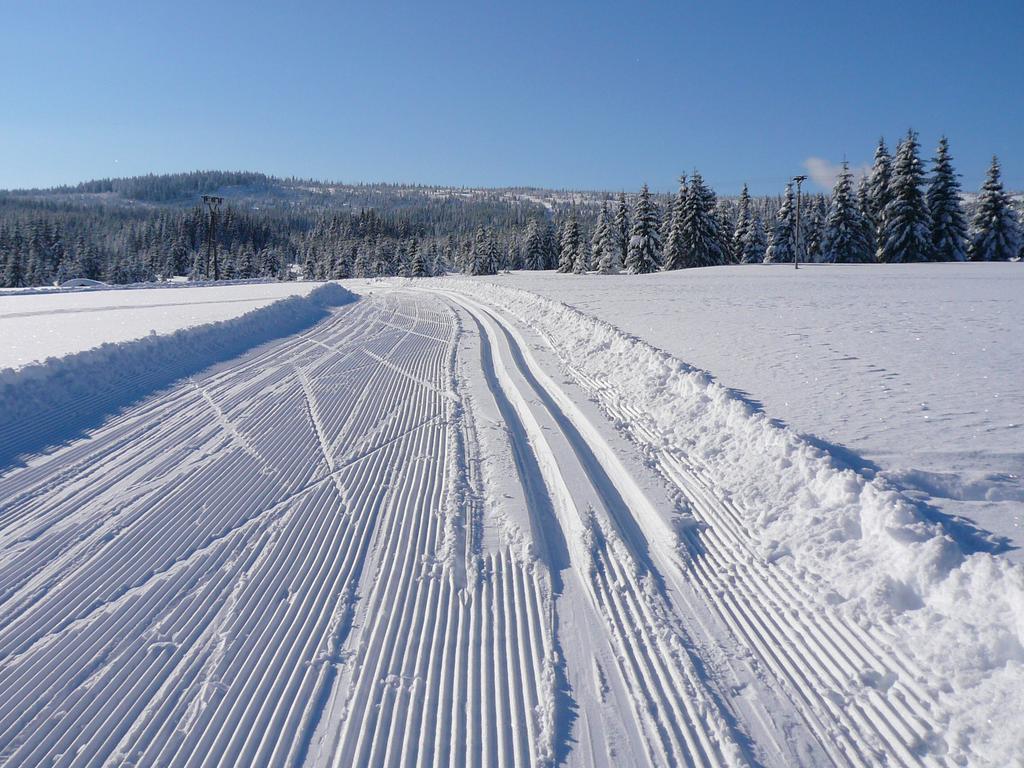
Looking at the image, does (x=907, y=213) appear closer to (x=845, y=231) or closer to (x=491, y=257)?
(x=845, y=231)

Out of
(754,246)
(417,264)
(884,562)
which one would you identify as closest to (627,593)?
(884,562)

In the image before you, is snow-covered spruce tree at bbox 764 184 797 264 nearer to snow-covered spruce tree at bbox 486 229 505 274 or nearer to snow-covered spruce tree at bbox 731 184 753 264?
snow-covered spruce tree at bbox 731 184 753 264

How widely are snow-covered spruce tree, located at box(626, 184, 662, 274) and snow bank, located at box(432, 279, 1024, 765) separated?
50.8m

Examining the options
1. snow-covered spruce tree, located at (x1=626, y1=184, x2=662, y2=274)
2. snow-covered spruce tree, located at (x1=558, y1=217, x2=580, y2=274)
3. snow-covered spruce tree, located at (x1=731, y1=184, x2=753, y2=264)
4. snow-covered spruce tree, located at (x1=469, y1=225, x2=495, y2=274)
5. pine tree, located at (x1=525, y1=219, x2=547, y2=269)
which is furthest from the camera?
pine tree, located at (x1=525, y1=219, x2=547, y2=269)

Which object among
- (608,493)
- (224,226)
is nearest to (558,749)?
(608,493)

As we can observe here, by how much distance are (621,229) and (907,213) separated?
100ft

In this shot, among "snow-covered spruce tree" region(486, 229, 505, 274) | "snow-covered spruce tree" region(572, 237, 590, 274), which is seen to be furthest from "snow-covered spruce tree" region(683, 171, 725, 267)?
"snow-covered spruce tree" region(486, 229, 505, 274)

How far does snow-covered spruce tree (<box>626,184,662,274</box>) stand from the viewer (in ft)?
183

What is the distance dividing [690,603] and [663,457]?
2931 millimetres

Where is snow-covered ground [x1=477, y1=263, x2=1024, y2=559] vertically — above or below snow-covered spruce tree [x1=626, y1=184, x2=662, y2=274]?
below

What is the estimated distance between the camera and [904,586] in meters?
3.83

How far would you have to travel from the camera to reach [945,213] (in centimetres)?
4259

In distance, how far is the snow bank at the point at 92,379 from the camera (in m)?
7.67

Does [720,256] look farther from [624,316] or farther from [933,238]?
[624,316]
